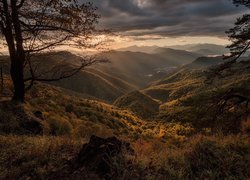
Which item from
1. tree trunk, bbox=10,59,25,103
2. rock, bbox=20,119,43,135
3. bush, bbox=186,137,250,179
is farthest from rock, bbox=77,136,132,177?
tree trunk, bbox=10,59,25,103

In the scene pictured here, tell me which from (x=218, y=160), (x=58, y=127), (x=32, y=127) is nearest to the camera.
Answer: (x=218, y=160)

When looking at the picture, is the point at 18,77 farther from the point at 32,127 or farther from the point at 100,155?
the point at 100,155

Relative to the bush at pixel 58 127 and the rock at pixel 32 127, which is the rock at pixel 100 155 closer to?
the rock at pixel 32 127

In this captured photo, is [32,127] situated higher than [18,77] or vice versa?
[18,77]

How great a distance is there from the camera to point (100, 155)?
19.2 feet

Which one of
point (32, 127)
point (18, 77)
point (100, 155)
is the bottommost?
point (32, 127)

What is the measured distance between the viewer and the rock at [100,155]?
18.4ft

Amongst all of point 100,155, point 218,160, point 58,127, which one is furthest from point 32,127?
point 218,160

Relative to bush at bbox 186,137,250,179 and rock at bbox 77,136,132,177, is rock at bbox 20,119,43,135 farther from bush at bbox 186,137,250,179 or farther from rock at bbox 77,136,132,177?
bush at bbox 186,137,250,179

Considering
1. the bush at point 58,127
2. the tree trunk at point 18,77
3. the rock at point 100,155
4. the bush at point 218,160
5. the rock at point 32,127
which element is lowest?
the bush at point 58,127

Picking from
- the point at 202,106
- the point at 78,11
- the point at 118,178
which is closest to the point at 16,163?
the point at 118,178

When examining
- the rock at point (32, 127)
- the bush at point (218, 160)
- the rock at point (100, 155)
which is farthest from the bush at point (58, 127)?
the bush at point (218, 160)

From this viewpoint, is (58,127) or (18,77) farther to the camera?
(58,127)

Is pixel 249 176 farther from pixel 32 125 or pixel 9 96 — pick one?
pixel 9 96
